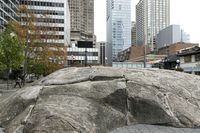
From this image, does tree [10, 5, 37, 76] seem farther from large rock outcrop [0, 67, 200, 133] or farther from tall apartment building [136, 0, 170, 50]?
tall apartment building [136, 0, 170, 50]

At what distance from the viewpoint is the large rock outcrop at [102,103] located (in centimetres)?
789

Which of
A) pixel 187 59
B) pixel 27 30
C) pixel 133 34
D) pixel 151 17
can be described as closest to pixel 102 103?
pixel 27 30

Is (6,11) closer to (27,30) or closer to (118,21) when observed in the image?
(118,21)

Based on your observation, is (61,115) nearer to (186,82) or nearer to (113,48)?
(186,82)

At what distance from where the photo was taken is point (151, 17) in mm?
92125

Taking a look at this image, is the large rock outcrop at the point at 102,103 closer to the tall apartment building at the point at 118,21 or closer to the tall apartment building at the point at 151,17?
the tall apartment building at the point at 151,17

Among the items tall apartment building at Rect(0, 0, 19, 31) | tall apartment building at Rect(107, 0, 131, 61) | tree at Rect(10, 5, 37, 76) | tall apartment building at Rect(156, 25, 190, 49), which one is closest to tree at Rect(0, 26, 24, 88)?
tree at Rect(10, 5, 37, 76)

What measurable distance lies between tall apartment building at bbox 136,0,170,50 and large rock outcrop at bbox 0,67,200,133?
6869 cm

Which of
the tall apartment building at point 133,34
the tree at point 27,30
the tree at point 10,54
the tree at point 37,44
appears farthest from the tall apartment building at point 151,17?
the tree at point 10,54

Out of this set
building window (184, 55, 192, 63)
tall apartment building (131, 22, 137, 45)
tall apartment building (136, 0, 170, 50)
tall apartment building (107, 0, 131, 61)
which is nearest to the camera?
building window (184, 55, 192, 63)

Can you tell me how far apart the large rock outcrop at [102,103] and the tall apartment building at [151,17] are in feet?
225

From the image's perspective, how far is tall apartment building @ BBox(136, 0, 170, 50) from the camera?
288 ft

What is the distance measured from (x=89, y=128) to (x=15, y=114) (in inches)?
83.6

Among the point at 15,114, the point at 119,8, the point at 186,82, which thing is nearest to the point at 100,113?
the point at 15,114
